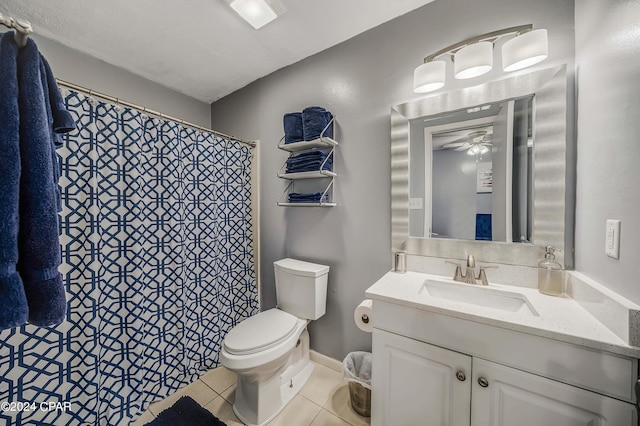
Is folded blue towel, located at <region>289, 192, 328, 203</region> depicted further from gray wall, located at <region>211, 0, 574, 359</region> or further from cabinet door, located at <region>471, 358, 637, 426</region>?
cabinet door, located at <region>471, 358, 637, 426</region>

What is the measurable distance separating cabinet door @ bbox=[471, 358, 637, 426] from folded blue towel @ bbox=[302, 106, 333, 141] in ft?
4.76

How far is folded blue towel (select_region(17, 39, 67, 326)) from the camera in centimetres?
64

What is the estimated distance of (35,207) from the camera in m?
0.66

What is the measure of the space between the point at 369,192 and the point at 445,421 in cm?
117

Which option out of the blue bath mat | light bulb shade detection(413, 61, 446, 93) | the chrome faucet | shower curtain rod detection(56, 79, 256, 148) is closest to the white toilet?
the blue bath mat

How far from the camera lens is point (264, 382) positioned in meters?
1.29

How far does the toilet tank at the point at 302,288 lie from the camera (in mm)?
1571

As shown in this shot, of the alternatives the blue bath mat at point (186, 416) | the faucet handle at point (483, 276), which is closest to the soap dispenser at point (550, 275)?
the faucet handle at point (483, 276)

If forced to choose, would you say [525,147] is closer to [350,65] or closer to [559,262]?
[559,262]

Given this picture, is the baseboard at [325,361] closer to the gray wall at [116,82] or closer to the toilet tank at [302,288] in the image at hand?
the toilet tank at [302,288]

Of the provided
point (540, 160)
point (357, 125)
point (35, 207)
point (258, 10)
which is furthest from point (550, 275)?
point (258, 10)

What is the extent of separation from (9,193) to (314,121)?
1366 mm

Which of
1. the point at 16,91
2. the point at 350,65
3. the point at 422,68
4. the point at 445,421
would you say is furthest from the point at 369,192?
the point at 16,91

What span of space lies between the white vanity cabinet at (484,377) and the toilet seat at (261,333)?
0.57 meters
